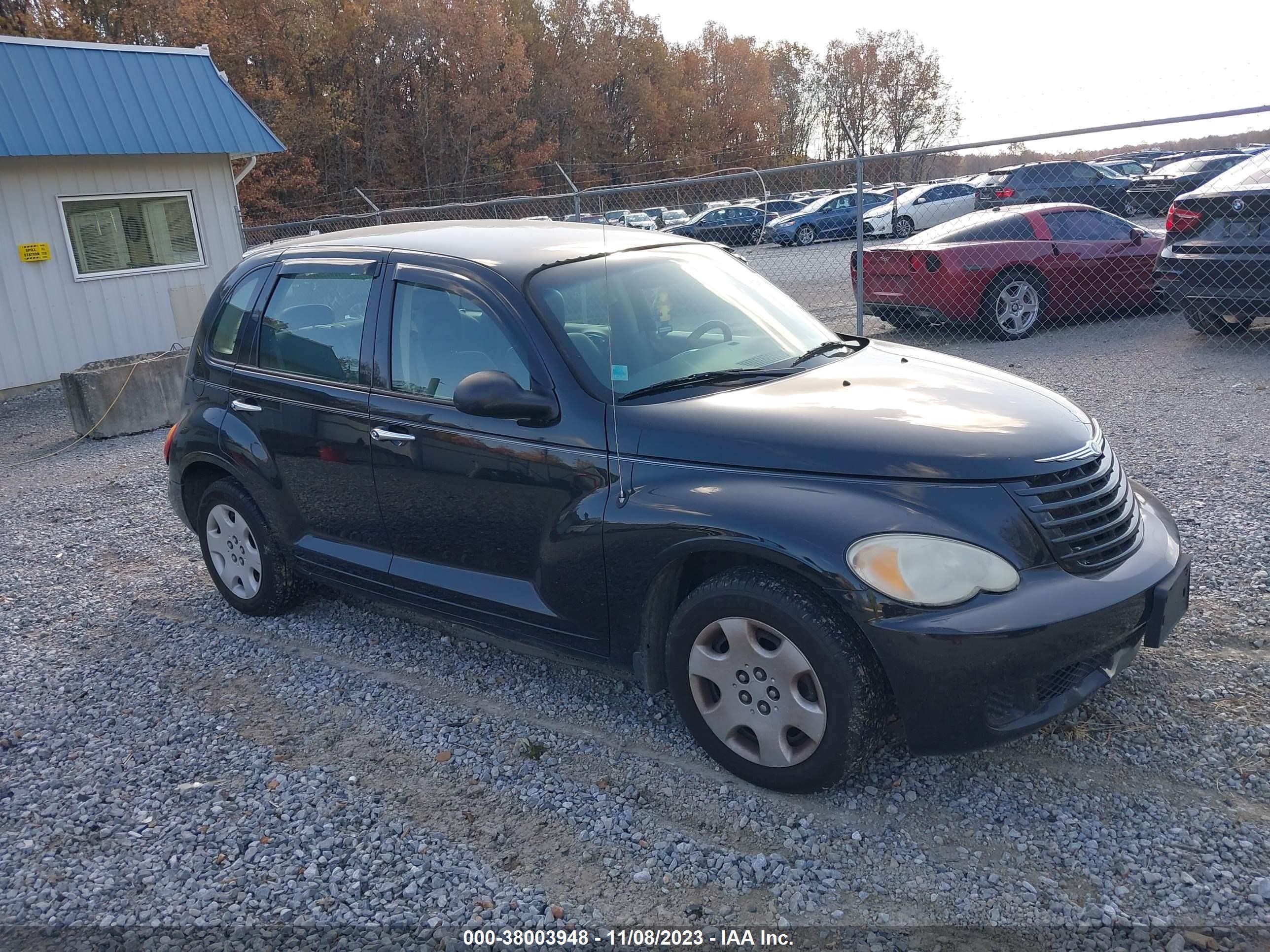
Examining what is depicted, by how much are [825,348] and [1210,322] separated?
723 centimetres

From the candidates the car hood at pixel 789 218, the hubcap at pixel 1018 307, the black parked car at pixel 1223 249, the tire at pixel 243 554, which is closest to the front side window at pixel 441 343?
the tire at pixel 243 554

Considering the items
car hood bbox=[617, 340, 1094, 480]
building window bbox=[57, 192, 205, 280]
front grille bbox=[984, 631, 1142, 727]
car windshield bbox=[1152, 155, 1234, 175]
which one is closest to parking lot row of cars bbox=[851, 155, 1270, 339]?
car hood bbox=[617, 340, 1094, 480]

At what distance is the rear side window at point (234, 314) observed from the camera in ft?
16.1

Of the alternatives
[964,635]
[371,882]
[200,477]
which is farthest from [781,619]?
[200,477]

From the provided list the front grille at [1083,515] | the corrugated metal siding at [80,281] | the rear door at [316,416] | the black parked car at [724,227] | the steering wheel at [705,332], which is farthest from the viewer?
the black parked car at [724,227]

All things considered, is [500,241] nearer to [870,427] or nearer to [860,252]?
[870,427]

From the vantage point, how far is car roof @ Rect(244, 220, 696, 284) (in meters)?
4.01

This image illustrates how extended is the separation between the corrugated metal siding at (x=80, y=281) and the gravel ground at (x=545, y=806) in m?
8.76

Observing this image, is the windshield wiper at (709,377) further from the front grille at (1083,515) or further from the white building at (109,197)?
the white building at (109,197)

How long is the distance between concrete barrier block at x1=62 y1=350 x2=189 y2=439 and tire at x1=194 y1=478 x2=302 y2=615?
5.18 metres

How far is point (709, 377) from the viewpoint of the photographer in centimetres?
374

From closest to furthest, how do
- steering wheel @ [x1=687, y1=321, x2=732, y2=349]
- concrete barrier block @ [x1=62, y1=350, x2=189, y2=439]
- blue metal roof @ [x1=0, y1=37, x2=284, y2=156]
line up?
1. steering wheel @ [x1=687, y1=321, x2=732, y2=349]
2. concrete barrier block @ [x1=62, y1=350, x2=189, y2=439]
3. blue metal roof @ [x1=0, y1=37, x2=284, y2=156]

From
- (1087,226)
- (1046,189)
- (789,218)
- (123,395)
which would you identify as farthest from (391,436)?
(789,218)

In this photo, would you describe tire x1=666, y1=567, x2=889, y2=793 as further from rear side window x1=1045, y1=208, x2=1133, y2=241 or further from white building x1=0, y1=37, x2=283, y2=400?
white building x1=0, y1=37, x2=283, y2=400
